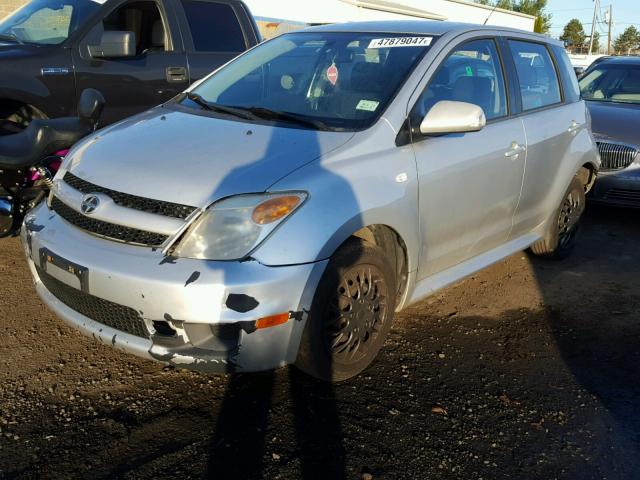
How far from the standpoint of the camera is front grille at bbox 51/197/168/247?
8.49 ft

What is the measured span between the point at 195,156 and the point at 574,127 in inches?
127

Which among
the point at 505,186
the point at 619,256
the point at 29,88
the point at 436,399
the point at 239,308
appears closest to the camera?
the point at 239,308

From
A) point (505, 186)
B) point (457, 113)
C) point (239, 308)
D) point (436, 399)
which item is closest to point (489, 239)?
point (505, 186)

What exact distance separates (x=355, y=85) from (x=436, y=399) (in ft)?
5.90

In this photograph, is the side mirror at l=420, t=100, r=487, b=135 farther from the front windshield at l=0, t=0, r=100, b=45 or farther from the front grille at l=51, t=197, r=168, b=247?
the front windshield at l=0, t=0, r=100, b=45

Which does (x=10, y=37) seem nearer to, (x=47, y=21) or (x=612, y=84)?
(x=47, y=21)

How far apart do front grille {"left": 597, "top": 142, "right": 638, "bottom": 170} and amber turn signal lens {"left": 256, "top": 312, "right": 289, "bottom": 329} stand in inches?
198

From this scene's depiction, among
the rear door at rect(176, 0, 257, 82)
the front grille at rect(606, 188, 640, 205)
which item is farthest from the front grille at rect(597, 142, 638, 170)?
the rear door at rect(176, 0, 257, 82)

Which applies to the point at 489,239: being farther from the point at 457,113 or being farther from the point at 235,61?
the point at 235,61

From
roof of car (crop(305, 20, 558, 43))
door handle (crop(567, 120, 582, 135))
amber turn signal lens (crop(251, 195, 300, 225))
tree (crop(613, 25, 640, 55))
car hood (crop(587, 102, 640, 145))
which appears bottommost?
tree (crop(613, 25, 640, 55))

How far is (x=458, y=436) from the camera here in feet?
9.00

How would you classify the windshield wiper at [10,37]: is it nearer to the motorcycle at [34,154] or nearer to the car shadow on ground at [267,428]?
the motorcycle at [34,154]

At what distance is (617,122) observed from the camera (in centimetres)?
655

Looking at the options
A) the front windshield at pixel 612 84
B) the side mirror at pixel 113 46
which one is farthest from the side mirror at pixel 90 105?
the front windshield at pixel 612 84
